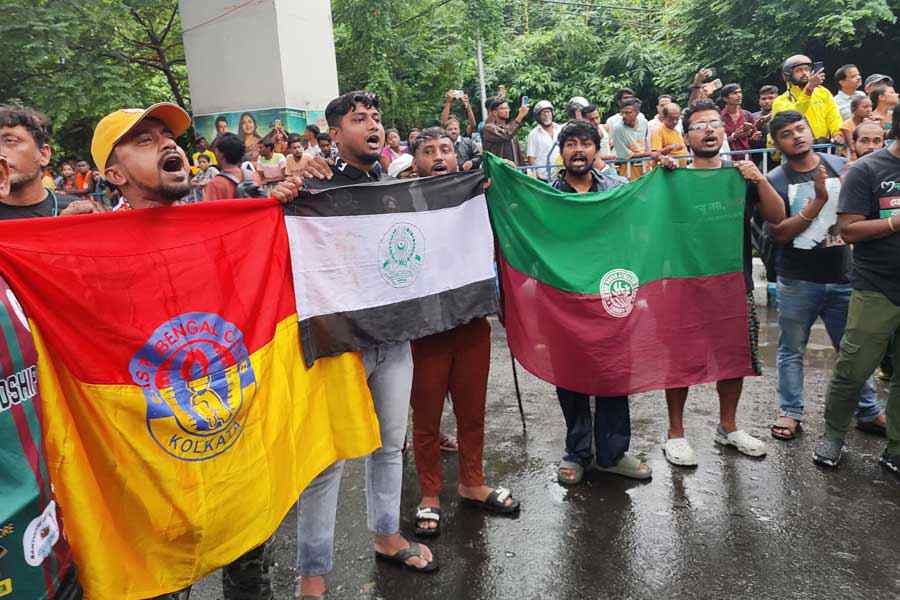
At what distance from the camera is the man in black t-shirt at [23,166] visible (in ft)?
10.2

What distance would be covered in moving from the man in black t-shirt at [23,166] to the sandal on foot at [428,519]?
2264 millimetres

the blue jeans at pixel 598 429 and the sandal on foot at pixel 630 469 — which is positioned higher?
the blue jeans at pixel 598 429

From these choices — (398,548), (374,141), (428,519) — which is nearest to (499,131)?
(374,141)

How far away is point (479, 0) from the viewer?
65.4ft

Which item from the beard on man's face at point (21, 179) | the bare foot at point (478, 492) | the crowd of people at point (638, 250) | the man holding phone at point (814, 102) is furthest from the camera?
the man holding phone at point (814, 102)

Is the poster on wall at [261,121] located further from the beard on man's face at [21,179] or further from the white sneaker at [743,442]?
the white sneaker at [743,442]

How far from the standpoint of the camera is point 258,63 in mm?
14109

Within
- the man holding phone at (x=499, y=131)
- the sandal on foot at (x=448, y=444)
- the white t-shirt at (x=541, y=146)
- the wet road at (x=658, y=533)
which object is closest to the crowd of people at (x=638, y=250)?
the wet road at (x=658, y=533)

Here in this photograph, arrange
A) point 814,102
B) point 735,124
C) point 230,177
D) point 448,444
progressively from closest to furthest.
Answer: point 448,444
point 230,177
point 814,102
point 735,124

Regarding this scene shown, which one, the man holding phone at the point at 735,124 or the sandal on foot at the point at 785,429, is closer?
the sandal on foot at the point at 785,429

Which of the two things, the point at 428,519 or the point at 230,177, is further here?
the point at 230,177

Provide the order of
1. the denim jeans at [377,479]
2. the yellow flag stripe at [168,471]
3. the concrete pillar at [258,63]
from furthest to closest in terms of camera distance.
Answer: the concrete pillar at [258,63], the denim jeans at [377,479], the yellow flag stripe at [168,471]

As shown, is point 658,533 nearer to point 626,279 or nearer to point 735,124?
point 626,279

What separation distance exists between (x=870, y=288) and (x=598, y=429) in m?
1.70
